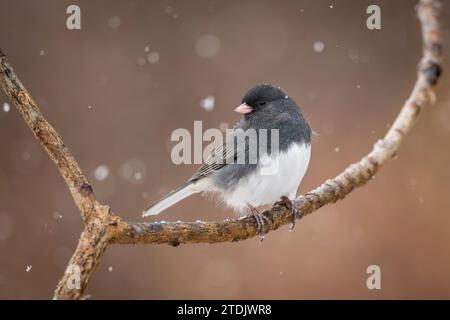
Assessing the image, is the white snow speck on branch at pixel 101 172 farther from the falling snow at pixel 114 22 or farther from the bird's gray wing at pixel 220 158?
the bird's gray wing at pixel 220 158

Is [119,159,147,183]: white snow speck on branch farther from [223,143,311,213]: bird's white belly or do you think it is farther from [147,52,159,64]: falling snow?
[223,143,311,213]: bird's white belly

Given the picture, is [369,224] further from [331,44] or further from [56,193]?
[56,193]

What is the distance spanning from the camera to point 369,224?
2.85 meters

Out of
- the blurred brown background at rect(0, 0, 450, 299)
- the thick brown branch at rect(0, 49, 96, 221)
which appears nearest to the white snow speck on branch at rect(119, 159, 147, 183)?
the blurred brown background at rect(0, 0, 450, 299)

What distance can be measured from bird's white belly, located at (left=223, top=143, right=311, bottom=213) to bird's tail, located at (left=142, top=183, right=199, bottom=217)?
19cm

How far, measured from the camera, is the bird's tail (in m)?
1.78

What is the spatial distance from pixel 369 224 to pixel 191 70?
1323 mm

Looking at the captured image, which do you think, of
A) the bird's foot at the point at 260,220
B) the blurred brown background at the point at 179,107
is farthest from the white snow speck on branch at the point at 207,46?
the bird's foot at the point at 260,220

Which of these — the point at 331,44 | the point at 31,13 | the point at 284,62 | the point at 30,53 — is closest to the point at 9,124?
the point at 30,53

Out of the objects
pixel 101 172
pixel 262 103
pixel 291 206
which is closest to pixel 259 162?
pixel 291 206

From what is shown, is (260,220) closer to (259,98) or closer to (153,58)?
(259,98)

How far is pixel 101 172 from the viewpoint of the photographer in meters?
3.00

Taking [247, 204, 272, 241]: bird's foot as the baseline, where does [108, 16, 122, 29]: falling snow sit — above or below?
above

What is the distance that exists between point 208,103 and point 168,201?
1.33 meters
